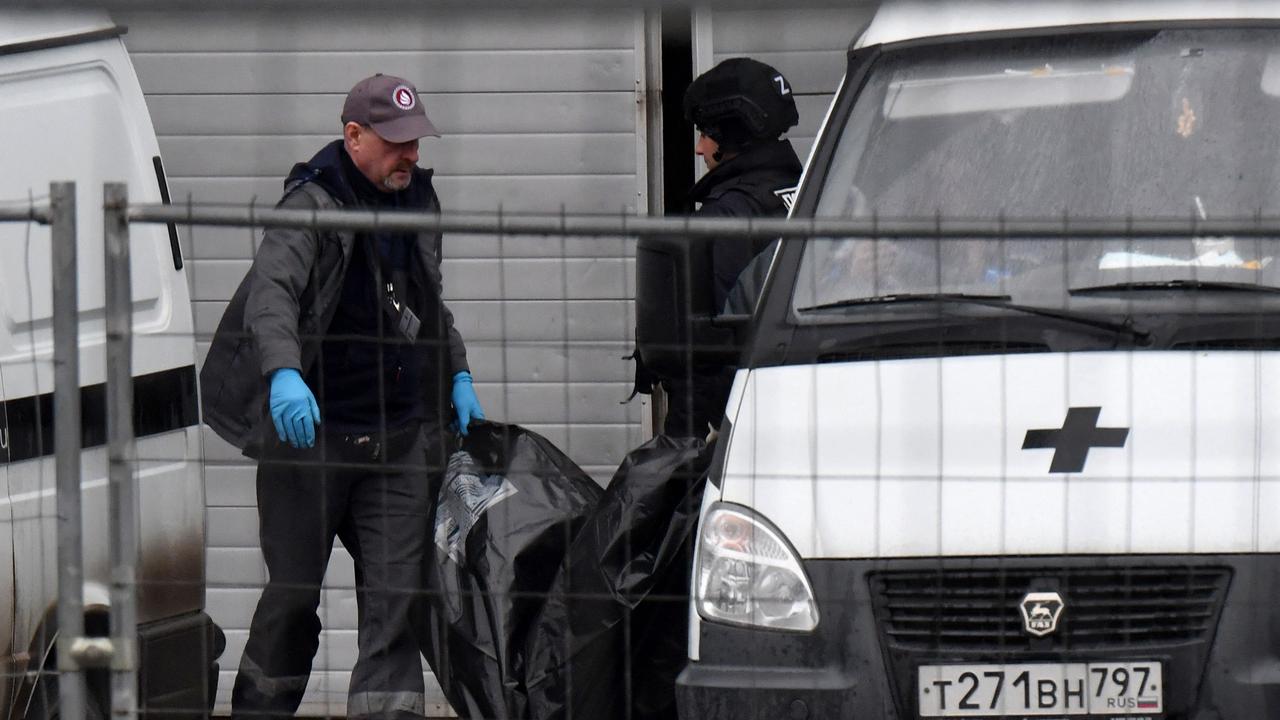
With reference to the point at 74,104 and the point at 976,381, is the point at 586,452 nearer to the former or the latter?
the point at 976,381

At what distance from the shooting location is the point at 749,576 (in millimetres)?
3863

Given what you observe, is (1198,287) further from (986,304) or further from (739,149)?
(739,149)

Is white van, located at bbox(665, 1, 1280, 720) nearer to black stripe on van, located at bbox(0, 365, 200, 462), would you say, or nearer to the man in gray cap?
the man in gray cap

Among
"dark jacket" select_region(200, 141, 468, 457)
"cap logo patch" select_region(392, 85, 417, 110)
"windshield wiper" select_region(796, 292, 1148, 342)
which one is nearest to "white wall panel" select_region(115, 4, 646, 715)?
"cap logo patch" select_region(392, 85, 417, 110)

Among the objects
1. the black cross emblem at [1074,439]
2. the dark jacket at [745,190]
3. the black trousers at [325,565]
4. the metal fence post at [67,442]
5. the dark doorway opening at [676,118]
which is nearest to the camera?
the metal fence post at [67,442]

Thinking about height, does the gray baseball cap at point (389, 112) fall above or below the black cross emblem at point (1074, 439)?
above

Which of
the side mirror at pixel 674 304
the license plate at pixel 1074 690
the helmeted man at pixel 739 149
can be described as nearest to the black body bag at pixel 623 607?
the side mirror at pixel 674 304

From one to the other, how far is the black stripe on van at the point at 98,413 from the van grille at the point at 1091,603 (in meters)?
2.00

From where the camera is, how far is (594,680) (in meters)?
4.33

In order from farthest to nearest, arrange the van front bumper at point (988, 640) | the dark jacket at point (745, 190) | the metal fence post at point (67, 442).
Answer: the dark jacket at point (745, 190)
the van front bumper at point (988, 640)
the metal fence post at point (67, 442)

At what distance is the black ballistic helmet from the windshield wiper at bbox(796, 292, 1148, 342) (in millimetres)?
1660

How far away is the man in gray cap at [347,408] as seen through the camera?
4.61 meters

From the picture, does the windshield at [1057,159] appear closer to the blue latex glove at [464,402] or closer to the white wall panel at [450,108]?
the blue latex glove at [464,402]

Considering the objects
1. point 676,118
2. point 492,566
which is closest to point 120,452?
point 492,566
